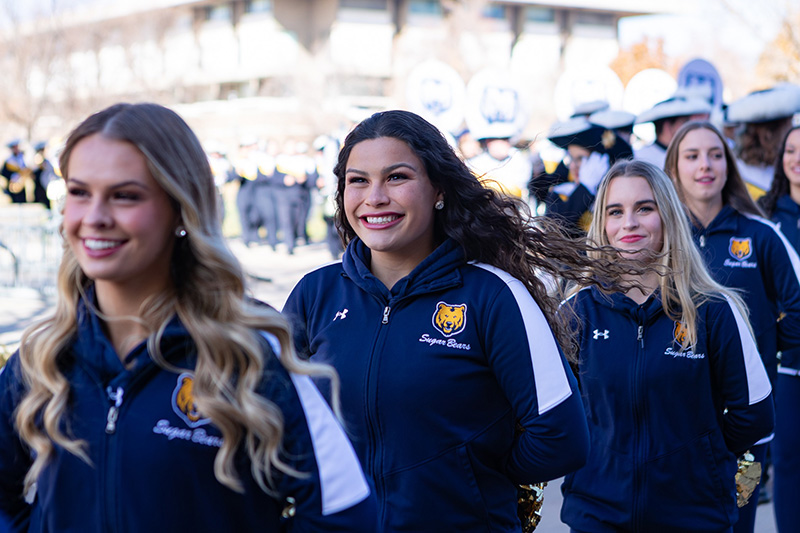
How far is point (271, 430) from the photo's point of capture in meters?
1.97

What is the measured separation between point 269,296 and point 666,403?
11029 millimetres

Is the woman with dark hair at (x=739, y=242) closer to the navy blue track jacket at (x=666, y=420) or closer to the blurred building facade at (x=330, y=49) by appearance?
the navy blue track jacket at (x=666, y=420)

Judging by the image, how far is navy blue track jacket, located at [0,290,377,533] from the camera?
6.47ft

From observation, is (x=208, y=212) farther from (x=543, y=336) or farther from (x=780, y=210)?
(x=780, y=210)

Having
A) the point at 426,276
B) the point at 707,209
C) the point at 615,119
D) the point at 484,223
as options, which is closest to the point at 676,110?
the point at 615,119

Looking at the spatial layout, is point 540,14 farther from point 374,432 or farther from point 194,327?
point 194,327

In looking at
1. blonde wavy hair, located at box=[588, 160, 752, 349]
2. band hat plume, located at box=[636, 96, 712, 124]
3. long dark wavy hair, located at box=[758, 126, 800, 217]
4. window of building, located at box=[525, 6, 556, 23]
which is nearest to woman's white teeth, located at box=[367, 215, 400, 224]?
blonde wavy hair, located at box=[588, 160, 752, 349]

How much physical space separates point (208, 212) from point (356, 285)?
106 cm

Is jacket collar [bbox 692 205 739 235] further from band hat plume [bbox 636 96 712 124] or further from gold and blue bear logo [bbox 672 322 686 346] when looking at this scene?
band hat plume [bbox 636 96 712 124]

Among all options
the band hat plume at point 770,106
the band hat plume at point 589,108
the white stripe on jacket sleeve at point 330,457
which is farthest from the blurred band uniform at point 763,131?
the white stripe on jacket sleeve at point 330,457

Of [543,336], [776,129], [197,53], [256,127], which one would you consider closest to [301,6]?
[197,53]

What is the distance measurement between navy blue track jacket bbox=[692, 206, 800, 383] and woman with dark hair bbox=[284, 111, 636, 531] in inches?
80.0

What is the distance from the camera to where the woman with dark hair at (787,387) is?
505 centimetres

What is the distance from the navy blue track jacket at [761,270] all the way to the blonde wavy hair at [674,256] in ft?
3.69
